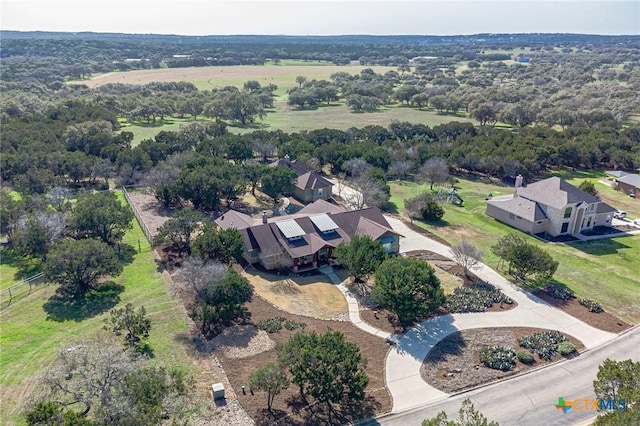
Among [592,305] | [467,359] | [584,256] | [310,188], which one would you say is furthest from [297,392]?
[310,188]

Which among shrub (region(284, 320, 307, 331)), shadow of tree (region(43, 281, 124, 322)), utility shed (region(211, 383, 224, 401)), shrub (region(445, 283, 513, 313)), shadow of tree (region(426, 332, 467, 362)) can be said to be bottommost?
shrub (region(445, 283, 513, 313))

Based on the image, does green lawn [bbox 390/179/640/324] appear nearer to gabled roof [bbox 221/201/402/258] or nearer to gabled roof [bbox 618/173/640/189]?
gabled roof [bbox 221/201/402/258]

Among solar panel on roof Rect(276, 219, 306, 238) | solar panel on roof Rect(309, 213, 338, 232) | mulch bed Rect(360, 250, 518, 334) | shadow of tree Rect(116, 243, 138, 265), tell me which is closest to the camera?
mulch bed Rect(360, 250, 518, 334)

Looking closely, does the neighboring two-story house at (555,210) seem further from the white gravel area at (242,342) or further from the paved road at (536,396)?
the white gravel area at (242,342)

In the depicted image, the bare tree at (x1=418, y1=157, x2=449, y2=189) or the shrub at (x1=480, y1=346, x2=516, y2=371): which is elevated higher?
the bare tree at (x1=418, y1=157, x2=449, y2=189)

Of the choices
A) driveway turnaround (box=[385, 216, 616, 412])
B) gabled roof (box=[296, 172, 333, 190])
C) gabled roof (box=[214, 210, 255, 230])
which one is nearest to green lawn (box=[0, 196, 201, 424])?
gabled roof (box=[214, 210, 255, 230])

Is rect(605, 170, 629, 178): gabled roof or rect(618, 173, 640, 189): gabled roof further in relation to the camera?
rect(605, 170, 629, 178): gabled roof
